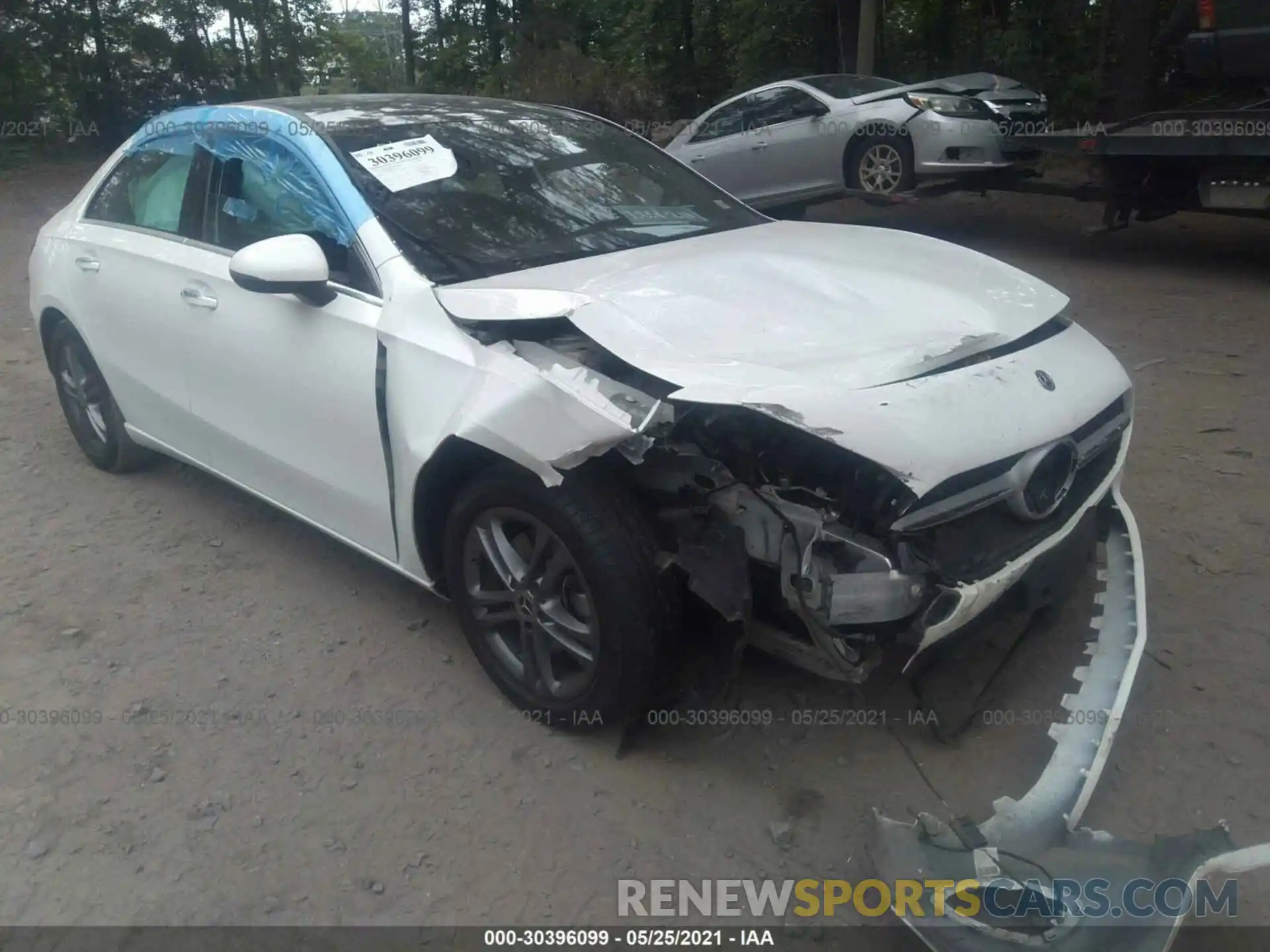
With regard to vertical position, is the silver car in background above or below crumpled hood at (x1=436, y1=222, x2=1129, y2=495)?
above

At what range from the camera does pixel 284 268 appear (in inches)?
124

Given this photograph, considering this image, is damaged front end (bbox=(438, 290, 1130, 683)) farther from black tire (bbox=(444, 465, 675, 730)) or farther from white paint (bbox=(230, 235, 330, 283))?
white paint (bbox=(230, 235, 330, 283))

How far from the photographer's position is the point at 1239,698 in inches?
126

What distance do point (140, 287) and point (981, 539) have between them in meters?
3.29

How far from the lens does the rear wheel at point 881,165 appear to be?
9.70m

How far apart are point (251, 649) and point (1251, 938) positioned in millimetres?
3017

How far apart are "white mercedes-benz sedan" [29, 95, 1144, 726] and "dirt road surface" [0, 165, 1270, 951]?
34cm

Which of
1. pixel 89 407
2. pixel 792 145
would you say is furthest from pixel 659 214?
pixel 792 145

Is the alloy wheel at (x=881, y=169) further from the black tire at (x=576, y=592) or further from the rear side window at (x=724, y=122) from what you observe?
the black tire at (x=576, y=592)

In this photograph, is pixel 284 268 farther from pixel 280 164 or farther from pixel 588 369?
pixel 588 369

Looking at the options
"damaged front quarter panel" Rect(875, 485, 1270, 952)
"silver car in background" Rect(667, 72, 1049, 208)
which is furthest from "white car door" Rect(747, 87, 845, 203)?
"damaged front quarter panel" Rect(875, 485, 1270, 952)

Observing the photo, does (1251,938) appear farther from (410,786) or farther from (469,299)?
(469,299)

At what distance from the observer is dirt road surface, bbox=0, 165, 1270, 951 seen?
2701 millimetres

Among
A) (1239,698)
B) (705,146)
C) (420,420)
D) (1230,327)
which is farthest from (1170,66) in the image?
(420,420)
